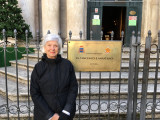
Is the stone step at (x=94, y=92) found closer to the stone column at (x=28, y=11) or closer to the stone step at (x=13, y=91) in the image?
the stone step at (x=13, y=91)

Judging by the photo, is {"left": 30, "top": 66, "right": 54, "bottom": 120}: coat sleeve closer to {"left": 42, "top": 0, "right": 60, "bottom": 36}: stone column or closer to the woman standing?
the woman standing

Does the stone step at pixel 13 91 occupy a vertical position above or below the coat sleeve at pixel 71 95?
below

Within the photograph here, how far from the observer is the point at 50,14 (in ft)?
25.1

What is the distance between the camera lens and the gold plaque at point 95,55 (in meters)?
3.16

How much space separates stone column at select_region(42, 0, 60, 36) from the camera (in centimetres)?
760

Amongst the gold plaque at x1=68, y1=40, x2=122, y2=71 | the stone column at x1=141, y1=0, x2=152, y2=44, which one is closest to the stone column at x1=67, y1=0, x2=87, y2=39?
the stone column at x1=141, y1=0, x2=152, y2=44

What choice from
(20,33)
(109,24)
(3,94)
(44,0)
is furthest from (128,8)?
(109,24)

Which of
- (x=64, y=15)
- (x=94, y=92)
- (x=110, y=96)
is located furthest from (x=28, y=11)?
(x=110, y=96)

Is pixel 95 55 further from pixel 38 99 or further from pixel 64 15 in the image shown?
pixel 64 15

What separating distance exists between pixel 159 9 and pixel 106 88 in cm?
599

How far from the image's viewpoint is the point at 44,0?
25.0 ft

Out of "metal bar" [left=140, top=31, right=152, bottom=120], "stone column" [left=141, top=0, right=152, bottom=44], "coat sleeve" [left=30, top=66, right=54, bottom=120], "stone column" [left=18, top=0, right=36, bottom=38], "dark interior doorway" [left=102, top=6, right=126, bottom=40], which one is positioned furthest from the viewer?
"dark interior doorway" [left=102, top=6, right=126, bottom=40]

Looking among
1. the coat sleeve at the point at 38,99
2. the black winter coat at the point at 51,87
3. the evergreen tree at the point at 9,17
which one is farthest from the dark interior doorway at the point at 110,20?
the coat sleeve at the point at 38,99

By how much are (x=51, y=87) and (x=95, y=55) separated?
1.27m
